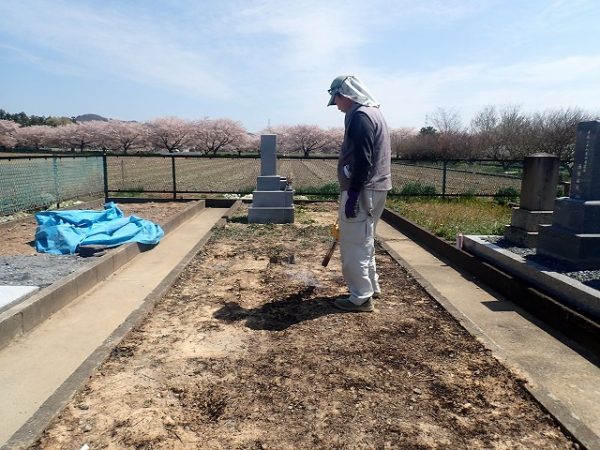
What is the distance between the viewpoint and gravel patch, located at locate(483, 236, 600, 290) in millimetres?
4460

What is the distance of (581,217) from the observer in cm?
496

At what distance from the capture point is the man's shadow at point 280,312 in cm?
405

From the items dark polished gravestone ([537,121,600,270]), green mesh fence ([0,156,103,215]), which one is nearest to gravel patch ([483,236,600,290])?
dark polished gravestone ([537,121,600,270])

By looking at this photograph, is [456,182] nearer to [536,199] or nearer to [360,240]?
[536,199]

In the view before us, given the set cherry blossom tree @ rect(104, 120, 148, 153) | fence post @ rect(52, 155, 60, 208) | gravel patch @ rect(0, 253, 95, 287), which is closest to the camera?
gravel patch @ rect(0, 253, 95, 287)

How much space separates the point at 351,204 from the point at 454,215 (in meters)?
6.78

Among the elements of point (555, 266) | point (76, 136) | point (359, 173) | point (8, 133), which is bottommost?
point (555, 266)

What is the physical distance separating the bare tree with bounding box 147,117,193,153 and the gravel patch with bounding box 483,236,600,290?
6427 centimetres

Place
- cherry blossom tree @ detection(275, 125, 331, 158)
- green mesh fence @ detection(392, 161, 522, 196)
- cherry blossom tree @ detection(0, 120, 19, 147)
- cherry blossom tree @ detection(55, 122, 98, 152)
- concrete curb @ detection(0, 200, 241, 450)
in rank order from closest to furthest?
concrete curb @ detection(0, 200, 241, 450)
green mesh fence @ detection(392, 161, 522, 196)
cherry blossom tree @ detection(0, 120, 19, 147)
cherry blossom tree @ detection(55, 122, 98, 152)
cherry blossom tree @ detection(275, 125, 331, 158)

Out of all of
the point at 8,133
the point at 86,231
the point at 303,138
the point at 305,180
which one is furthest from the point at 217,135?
the point at 86,231

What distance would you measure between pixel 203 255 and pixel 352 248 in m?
3.12

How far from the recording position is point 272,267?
6023 millimetres

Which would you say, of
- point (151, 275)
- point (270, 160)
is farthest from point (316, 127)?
point (151, 275)

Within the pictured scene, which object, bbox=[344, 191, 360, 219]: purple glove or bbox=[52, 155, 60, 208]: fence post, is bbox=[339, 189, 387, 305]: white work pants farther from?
bbox=[52, 155, 60, 208]: fence post
